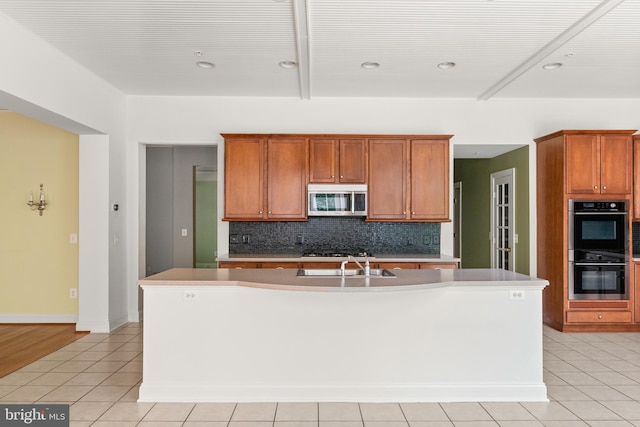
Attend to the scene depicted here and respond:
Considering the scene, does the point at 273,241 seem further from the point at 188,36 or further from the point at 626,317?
the point at 626,317

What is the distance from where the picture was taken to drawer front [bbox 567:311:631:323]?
498 centimetres

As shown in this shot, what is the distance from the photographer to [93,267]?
5.00m

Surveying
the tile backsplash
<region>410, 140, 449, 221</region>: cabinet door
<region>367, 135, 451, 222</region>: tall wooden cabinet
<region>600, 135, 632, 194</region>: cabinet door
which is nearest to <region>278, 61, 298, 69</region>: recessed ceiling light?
<region>367, 135, 451, 222</region>: tall wooden cabinet

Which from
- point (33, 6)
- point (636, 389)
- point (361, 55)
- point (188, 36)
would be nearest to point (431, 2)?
point (361, 55)

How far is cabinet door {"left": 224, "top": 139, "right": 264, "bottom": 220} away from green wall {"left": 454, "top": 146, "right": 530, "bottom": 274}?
3.40m

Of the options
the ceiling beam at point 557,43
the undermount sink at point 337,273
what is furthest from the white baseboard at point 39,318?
the ceiling beam at point 557,43

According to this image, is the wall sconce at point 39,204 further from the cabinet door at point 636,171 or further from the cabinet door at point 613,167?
the cabinet door at point 636,171

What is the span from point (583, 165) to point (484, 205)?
2.27 m

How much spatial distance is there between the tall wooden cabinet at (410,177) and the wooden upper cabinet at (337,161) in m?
0.13

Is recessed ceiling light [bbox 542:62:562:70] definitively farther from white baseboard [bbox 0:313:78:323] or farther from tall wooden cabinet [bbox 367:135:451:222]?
white baseboard [bbox 0:313:78:323]

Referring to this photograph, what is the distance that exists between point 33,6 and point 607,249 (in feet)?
19.3

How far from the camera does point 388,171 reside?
5.23m

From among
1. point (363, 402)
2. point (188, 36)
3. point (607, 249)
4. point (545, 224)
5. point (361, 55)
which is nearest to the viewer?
point (363, 402)

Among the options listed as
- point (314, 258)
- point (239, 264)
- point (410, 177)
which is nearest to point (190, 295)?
point (239, 264)
